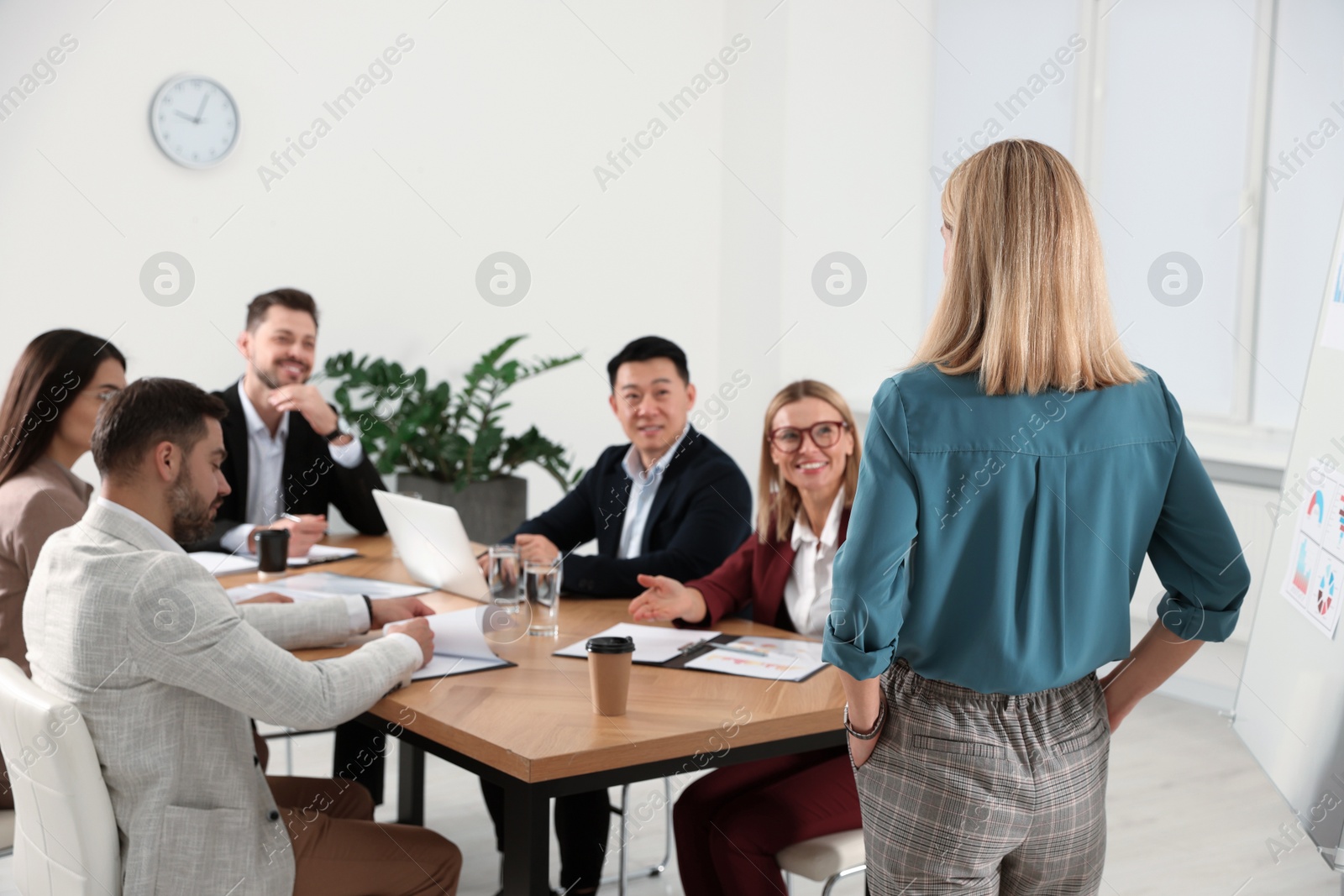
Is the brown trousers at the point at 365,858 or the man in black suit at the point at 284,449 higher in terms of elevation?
the man in black suit at the point at 284,449

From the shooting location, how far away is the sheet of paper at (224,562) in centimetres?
282

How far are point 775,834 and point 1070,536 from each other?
3.08 ft

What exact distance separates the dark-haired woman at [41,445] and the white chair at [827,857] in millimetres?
1412

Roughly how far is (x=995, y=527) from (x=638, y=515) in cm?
A: 183

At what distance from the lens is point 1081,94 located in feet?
16.6

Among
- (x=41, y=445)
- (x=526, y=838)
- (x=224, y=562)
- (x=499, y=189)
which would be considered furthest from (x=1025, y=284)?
(x=499, y=189)

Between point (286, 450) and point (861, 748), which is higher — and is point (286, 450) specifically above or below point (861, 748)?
above

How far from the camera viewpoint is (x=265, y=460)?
11.5ft

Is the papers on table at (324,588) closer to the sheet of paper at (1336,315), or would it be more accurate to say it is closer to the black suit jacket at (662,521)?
the black suit jacket at (662,521)

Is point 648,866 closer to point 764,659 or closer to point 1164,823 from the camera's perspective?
point 764,659

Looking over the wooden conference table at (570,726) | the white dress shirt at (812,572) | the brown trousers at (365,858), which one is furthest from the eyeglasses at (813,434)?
the brown trousers at (365,858)

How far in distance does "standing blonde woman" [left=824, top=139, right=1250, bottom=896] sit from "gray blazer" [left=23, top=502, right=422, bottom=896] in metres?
0.90

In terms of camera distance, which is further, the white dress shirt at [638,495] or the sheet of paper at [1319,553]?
the white dress shirt at [638,495]

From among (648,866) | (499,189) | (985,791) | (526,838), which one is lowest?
(648,866)
